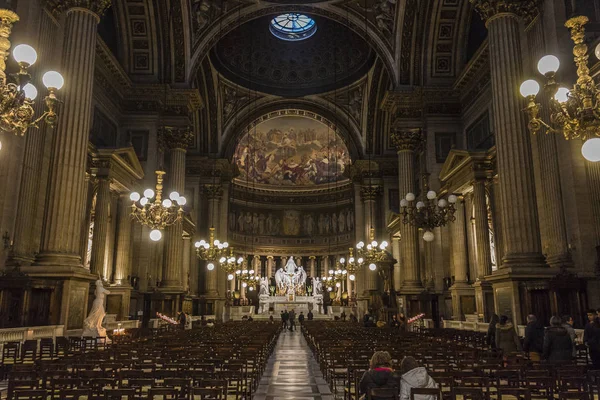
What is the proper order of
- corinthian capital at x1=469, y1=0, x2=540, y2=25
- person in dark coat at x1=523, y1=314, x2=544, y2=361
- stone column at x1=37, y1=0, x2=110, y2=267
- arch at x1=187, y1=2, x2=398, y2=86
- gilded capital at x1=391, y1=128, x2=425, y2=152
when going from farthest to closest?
arch at x1=187, y1=2, x2=398, y2=86, gilded capital at x1=391, y1=128, x2=425, y2=152, corinthian capital at x1=469, y1=0, x2=540, y2=25, stone column at x1=37, y1=0, x2=110, y2=267, person in dark coat at x1=523, y1=314, x2=544, y2=361

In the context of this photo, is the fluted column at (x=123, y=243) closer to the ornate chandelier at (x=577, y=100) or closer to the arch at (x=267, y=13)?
the arch at (x=267, y=13)

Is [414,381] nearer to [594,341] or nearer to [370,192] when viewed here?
[594,341]

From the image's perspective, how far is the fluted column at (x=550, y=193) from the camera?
12.1 metres

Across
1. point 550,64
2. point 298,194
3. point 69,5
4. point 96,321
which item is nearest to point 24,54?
point 550,64

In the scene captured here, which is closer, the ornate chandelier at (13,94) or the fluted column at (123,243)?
the ornate chandelier at (13,94)

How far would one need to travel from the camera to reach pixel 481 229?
1892 cm

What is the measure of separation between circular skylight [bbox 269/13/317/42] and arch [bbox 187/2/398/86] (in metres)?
9.08

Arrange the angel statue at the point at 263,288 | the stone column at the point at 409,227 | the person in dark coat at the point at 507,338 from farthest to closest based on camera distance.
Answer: the angel statue at the point at 263,288, the stone column at the point at 409,227, the person in dark coat at the point at 507,338

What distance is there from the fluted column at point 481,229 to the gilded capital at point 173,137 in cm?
1385

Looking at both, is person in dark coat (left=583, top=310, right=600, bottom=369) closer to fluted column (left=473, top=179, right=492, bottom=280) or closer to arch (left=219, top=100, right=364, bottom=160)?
fluted column (left=473, top=179, right=492, bottom=280)

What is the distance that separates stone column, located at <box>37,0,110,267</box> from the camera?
1239 cm

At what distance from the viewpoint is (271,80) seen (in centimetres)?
3738

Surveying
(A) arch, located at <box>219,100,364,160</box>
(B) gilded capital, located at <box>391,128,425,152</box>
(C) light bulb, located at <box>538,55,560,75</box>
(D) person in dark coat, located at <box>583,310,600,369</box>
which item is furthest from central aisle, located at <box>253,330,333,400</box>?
(A) arch, located at <box>219,100,364,160</box>

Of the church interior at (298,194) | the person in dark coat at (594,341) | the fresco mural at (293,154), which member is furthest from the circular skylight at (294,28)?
the person in dark coat at (594,341)
